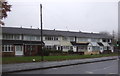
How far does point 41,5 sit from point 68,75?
21.5 meters

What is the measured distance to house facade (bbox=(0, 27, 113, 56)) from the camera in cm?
5641

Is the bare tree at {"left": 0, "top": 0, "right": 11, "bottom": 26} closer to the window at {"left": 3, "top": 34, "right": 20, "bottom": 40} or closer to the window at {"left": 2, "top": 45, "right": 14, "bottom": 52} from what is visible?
the window at {"left": 2, "top": 45, "right": 14, "bottom": 52}

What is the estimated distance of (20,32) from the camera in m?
60.6

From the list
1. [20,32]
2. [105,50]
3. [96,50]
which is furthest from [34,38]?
[105,50]

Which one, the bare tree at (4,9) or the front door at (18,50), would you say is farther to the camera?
the front door at (18,50)

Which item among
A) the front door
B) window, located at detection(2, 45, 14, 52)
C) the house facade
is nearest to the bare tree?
the house facade

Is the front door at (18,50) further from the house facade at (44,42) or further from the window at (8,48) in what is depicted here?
the window at (8,48)

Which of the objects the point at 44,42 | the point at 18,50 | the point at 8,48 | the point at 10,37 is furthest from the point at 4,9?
the point at 44,42

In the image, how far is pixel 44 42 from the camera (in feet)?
212

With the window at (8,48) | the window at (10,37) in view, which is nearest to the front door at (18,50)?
the window at (8,48)

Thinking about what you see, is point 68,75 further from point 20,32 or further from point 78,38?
point 78,38

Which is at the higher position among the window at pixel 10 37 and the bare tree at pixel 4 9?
the bare tree at pixel 4 9

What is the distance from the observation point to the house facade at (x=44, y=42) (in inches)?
2221

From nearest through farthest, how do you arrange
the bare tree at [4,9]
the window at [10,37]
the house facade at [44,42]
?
the bare tree at [4,9] < the house facade at [44,42] < the window at [10,37]
